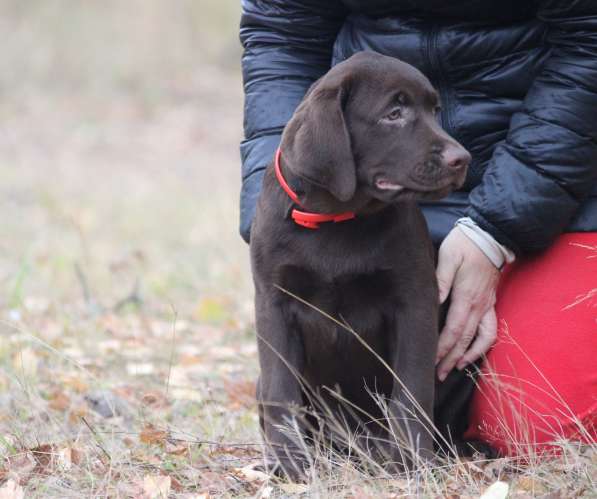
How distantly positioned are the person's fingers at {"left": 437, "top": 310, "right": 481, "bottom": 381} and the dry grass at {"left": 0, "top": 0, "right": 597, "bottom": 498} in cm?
31

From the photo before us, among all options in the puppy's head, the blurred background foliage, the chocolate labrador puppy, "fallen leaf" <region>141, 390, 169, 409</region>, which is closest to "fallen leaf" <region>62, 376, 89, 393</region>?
"fallen leaf" <region>141, 390, 169, 409</region>

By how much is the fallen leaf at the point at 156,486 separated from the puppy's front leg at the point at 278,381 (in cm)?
30

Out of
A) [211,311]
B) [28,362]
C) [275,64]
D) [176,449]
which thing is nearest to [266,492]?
[176,449]

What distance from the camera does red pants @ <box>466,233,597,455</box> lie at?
10.4 feet

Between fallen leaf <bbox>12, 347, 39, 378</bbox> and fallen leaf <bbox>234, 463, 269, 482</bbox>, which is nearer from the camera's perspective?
fallen leaf <bbox>234, 463, 269, 482</bbox>

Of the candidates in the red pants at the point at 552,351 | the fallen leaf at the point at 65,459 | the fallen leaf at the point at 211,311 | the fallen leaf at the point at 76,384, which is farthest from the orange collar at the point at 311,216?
the fallen leaf at the point at 211,311

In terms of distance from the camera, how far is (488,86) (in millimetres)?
3203

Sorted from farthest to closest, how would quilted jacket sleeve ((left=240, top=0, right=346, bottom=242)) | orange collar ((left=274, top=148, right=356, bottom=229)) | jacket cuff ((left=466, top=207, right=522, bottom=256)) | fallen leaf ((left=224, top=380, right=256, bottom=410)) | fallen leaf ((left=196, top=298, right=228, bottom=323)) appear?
fallen leaf ((left=196, top=298, right=228, bottom=323)) < fallen leaf ((left=224, top=380, right=256, bottom=410)) < quilted jacket sleeve ((left=240, top=0, right=346, bottom=242)) < jacket cuff ((left=466, top=207, right=522, bottom=256)) < orange collar ((left=274, top=148, right=356, bottom=229))

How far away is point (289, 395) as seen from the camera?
9.73 ft

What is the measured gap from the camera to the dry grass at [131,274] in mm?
2883

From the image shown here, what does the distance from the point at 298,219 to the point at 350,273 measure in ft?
0.65

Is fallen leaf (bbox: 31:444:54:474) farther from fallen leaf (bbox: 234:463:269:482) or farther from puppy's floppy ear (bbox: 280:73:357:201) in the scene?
puppy's floppy ear (bbox: 280:73:357:201)

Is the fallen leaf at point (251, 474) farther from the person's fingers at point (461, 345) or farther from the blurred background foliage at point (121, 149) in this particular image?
the blurred background foliage at point (121, 149)

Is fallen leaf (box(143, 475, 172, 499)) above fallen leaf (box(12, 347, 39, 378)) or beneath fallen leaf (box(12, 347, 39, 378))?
above
